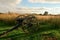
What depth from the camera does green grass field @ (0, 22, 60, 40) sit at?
5.47 metres

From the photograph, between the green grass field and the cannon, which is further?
the cannon

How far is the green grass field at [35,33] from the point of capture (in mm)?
5469

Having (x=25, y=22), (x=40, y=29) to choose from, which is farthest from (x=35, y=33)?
(x=25, y=22)

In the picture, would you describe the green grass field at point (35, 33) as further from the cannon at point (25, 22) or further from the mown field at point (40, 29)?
the cannon at point (25, 22)

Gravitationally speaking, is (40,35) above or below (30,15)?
below

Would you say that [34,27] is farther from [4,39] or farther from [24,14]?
[4,39]

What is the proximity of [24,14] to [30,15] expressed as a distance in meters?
0.16

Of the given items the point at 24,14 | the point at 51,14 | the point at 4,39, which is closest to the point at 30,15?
the point at 24,14

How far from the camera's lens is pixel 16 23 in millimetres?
5531

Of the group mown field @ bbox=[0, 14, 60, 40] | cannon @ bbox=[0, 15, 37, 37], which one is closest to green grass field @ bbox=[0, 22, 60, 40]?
mown field @ bbox=[0, 14, 60, 40]

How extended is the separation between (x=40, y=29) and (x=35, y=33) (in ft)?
0.57

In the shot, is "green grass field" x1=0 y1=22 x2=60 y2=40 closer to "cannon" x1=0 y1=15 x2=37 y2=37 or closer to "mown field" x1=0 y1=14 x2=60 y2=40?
"mown field" x1=0 y1=14 x2=60 y2=40

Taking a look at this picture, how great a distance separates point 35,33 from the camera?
5.65 m

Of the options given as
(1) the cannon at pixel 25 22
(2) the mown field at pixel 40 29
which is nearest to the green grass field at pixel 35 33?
(2) the mown field at pixel 40 29
